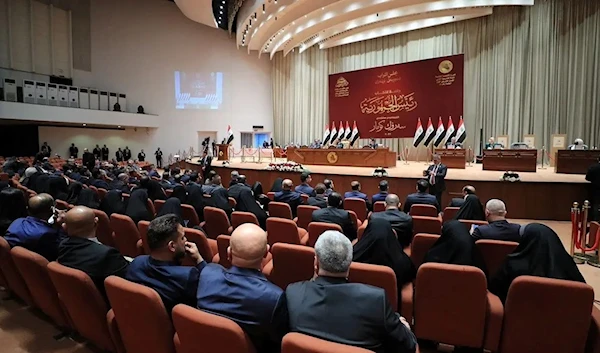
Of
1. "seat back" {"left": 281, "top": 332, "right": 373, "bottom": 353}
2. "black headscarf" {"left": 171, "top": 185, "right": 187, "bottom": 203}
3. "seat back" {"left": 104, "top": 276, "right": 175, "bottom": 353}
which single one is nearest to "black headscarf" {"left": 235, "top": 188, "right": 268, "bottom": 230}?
"black headscarf" {"left": 171, "top": 185, "right": 187, "bottom": 203}

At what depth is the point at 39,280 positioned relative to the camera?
2439 millimetres

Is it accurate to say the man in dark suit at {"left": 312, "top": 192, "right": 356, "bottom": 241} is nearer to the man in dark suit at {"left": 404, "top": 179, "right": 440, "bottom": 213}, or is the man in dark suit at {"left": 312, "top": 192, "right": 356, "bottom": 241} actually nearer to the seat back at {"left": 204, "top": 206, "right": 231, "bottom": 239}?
the seat back at {"left": 204, "top": 206, "right": 231, "bottom": 239}

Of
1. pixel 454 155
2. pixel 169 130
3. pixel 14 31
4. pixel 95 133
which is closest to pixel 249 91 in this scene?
pixel 169 130

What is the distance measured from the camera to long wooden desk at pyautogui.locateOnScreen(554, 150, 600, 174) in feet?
27.9

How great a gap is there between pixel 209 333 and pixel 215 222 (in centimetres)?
292

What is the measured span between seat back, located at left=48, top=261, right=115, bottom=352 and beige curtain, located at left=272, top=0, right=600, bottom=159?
14.7 metres

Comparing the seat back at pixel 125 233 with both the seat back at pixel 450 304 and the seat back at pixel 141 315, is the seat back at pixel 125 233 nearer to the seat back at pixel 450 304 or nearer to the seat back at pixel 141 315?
the seat back at pixel 141 315

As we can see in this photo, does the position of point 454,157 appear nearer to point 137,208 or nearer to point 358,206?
point 358,206

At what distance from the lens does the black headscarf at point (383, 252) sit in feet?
8.28

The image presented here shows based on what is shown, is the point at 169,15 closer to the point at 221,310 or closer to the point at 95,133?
the point at 95,133

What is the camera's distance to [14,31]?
1670 centimetres

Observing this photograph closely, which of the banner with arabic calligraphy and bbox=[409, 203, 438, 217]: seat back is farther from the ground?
the banner with arabic calligraphy

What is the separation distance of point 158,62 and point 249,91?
17.8 feet

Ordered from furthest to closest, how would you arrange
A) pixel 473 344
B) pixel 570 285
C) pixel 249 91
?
pixel 249 91 < pixel 473 344 < pixel 570 285
